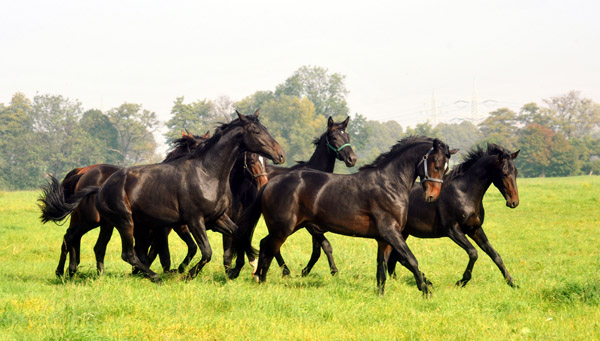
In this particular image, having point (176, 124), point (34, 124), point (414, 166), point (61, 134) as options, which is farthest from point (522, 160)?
point (414, 166)

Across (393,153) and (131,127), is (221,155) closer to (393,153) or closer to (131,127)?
(393,153)

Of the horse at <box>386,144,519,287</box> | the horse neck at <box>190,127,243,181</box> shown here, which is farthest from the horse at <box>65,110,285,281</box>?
the horse at <box>386,144,519,287</box>

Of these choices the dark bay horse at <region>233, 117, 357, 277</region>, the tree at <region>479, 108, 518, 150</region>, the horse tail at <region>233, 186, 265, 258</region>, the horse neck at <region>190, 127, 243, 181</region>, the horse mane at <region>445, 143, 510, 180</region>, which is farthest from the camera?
the tree at <region>479, 108, 518, 150</region>

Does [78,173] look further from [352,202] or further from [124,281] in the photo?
[352,202]

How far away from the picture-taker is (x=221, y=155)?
27.1 feet

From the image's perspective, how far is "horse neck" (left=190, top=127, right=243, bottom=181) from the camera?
324 inches

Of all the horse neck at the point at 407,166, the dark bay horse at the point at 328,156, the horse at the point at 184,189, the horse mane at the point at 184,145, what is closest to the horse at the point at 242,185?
the dark bay horse at the point at 328,156

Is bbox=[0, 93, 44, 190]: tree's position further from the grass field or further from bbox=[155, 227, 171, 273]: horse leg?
bbox=[155, 227, 171, 273]: horse leg

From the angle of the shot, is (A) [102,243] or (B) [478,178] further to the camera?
(B) [478,178]

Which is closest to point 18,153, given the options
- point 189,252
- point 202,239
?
point 189,252

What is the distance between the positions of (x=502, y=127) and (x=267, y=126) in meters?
32.4

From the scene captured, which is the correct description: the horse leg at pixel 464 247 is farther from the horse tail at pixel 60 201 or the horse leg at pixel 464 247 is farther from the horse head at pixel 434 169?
the horse tail at pixel 60 201

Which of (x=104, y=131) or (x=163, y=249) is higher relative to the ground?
(x=104, y=131)

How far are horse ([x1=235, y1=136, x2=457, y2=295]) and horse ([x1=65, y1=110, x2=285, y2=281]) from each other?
57cm
